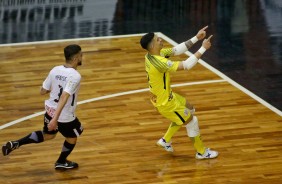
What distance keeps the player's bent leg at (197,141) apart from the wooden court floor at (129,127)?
100 millimetres

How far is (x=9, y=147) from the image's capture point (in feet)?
41.3

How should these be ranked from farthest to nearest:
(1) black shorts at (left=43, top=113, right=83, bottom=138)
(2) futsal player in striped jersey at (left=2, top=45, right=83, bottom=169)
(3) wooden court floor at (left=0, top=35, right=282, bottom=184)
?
(3) wooden court floor at (left=0, top=35, right=282, bottom=184) < (1) black shorts at (left=43, top=113, right=83, bottom=138) < (2) futsal player in striped jersey at (left=2, top=45, right=83, bottom=169)

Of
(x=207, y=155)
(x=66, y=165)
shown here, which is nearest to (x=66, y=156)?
(x=66, y=165)

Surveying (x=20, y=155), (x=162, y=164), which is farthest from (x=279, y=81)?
(x=20, y=155)

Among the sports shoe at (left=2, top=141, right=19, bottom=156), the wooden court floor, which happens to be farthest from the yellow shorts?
the sports shoe at (left=2, top=141, right=19, bottom=156)

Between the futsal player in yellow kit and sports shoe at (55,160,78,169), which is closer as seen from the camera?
the futsal player in yellow kit

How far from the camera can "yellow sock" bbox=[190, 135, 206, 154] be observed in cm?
1306

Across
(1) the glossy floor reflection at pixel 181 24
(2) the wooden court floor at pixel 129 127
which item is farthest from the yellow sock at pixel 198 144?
(1) the glossy floor reflection at pixel 181 24

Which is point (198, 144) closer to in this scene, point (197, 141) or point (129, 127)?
point (197, 141)

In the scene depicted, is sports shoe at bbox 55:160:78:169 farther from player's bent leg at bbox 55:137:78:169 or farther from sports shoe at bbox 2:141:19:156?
sports shoe at bbox 2:141:19:156

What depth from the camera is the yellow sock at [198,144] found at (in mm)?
13062

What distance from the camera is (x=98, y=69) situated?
17.6 metres

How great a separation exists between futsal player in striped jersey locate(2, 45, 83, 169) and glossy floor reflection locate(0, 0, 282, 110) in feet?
16.5

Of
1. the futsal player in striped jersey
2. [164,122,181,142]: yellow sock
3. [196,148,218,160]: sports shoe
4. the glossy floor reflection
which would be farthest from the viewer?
the glossy floor reflection
